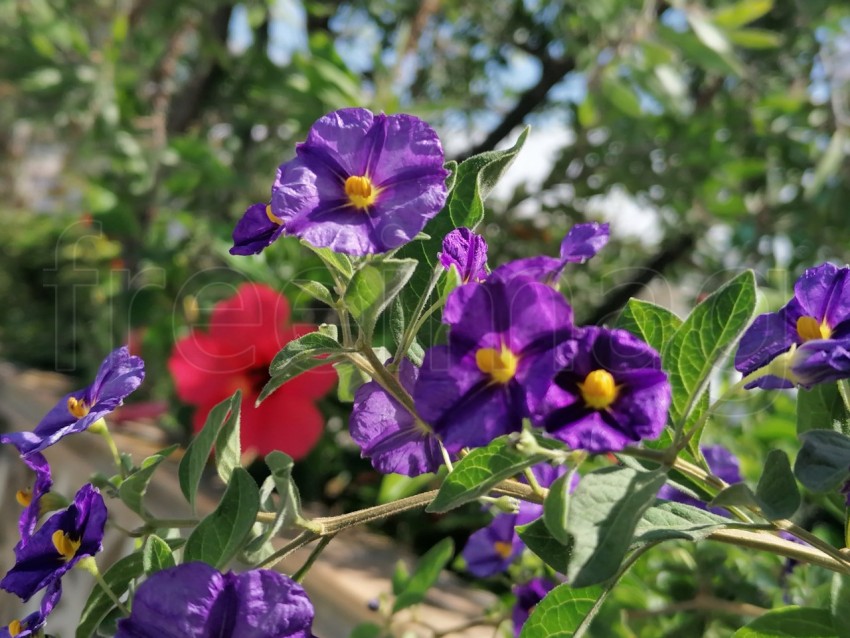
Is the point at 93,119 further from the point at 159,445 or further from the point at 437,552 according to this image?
the point at 437,552

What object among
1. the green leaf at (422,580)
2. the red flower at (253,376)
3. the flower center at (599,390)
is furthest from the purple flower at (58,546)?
the red flower at (253,376)

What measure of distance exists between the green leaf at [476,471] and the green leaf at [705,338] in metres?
0.07

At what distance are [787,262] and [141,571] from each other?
46.5 inches

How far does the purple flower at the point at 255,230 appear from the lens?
0.35 m

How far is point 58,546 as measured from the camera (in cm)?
35

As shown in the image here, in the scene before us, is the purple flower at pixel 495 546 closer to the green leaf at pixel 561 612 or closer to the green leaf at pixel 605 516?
the green leaf at pixel 561 612

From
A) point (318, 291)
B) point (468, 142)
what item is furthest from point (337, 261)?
point (468, 142)

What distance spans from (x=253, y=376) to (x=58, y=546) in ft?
2.13

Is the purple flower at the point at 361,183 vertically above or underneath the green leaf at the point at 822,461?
above

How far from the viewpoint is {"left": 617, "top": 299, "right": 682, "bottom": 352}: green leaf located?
369mm

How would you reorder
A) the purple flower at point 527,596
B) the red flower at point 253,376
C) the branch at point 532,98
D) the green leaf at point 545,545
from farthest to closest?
the branch at point 532,98, the red flower at point 253,376, the purple flower at point 527,596, the green leaf at point 545,545

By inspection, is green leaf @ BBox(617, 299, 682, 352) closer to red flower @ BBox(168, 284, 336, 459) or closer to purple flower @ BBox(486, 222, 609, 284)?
purple flower @ BBox(486, 222, 609, 284)

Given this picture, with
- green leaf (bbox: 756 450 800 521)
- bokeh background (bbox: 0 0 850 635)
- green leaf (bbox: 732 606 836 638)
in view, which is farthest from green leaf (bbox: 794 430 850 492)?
bokeh background (bbox: 0 0 850 635)

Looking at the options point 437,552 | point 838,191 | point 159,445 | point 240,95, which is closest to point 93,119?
point 240,95
